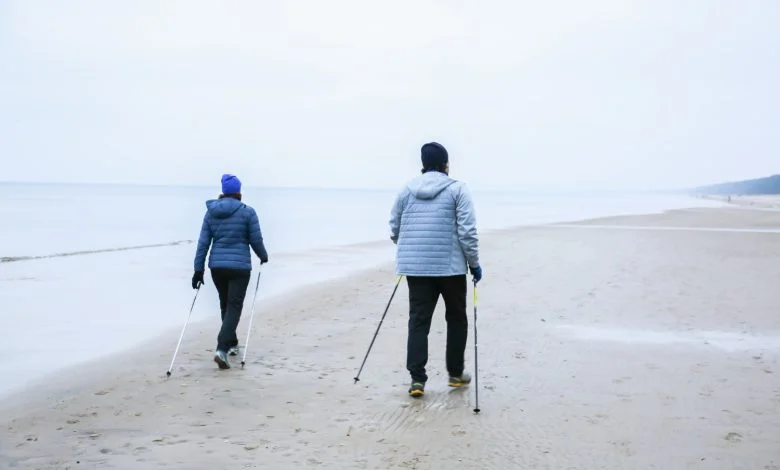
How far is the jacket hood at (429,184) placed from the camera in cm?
608

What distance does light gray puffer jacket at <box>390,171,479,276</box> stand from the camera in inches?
237

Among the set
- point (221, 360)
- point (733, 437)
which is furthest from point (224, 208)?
point (733, 437)

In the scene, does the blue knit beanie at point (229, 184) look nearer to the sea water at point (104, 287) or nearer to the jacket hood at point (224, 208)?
the jacket hood at point (224, 208)

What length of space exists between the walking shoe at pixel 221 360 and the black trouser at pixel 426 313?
191cm

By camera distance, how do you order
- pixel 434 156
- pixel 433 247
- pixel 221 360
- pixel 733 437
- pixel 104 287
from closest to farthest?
pixel 733 437, pixel 433 247, pixel 434 156, pixel 221 360, pixel 104 287

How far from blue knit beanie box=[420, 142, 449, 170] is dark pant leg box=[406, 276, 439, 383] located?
92cm

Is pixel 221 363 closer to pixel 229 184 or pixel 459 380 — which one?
pixel 229 184

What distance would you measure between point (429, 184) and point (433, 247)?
509 millimetres

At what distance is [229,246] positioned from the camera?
7.20 meters

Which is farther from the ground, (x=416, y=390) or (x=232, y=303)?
(x=232, y=303)

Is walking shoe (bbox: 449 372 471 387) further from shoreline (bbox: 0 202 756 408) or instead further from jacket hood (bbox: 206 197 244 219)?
shoreline (bbox: 0 202 756 408)

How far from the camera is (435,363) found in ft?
24.4

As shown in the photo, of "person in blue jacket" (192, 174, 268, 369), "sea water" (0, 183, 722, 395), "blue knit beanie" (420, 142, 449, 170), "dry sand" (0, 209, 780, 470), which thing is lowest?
"sea water" (0, 183, 722, 395)

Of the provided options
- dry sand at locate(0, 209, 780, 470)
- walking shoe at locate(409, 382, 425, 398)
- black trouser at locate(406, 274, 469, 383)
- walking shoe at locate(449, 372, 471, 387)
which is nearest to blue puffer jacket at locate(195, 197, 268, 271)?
dry sand at locate(0, 209, 780, 470)
